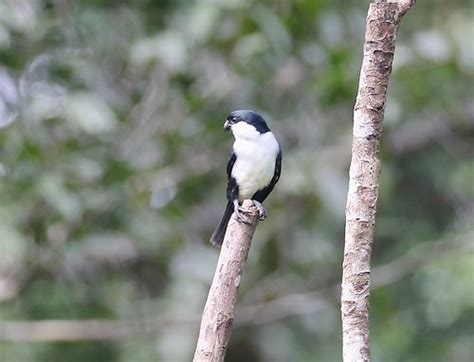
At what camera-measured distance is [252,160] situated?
133 inches

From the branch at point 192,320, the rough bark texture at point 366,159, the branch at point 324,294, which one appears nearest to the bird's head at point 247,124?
the rough bark texture at point 366,159

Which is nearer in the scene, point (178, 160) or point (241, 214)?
point (241, 214)

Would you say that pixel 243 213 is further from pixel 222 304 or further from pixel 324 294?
pixel 324 294

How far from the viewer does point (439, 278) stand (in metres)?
7.21

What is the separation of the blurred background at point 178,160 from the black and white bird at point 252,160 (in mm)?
1584

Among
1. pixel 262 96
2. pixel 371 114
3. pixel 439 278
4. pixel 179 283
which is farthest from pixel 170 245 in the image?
pixel 371 114

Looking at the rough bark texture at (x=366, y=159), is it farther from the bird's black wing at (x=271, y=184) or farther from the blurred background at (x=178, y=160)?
the blurred background at (x=178, y=160)

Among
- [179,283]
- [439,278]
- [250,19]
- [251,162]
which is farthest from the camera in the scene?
[439,278]

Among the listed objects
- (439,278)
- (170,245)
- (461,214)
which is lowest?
(170,245)

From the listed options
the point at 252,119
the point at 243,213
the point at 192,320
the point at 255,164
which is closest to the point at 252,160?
the point at 255,164

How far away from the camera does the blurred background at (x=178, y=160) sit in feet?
17.0

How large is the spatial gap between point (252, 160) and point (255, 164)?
0.07 feet

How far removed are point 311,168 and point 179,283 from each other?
3.59 feet

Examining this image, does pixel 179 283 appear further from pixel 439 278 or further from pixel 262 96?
pixel 439 278
